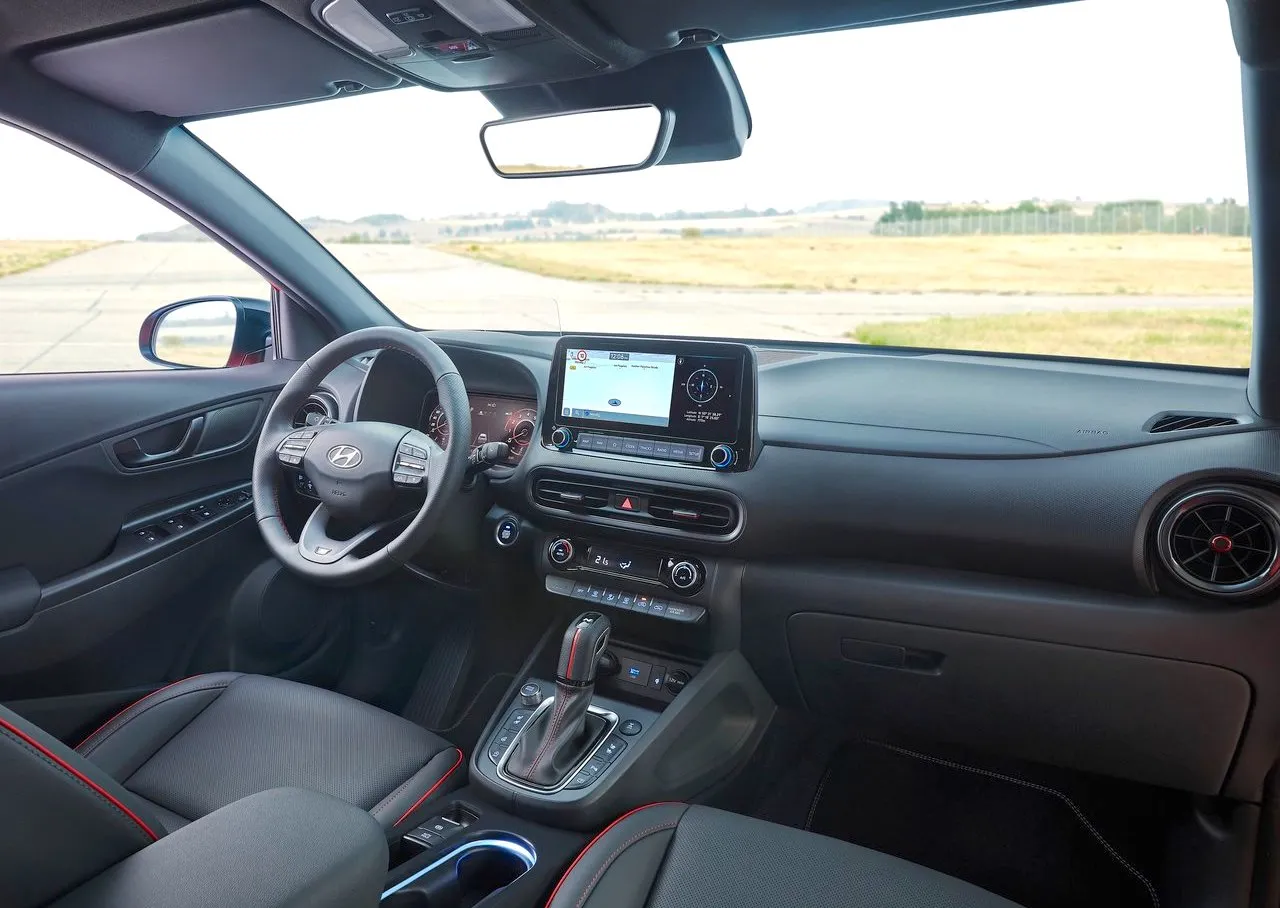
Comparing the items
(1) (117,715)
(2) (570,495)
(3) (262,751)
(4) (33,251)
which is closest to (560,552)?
(2) (570,495)

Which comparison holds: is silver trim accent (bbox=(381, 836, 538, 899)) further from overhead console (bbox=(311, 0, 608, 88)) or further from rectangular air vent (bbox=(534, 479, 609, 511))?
overhead console (bbox=(311, 0, 608, 88))

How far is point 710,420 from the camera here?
7.60 feet

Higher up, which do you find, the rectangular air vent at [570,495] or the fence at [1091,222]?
the fence at [1091,222]

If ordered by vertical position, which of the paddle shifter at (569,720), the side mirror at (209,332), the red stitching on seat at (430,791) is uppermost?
the side mirror at (209,332)

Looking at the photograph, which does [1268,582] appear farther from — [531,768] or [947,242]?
[531,768]

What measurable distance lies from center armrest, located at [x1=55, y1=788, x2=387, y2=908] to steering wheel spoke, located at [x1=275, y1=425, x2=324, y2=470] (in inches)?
52.5

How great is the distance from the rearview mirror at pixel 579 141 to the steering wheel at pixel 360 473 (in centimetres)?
64

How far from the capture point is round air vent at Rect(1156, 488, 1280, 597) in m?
1.78

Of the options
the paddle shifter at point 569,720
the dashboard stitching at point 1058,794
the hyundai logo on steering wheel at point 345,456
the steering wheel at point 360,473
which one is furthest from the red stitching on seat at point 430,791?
the dashboard stitching at point 1058,794

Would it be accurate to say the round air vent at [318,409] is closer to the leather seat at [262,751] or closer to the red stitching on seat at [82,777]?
the leather seat at [262,751]

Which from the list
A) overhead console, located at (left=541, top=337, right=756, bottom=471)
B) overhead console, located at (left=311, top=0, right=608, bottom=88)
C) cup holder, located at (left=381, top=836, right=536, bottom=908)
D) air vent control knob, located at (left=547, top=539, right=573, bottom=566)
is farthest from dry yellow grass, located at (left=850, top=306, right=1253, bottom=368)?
cup holder, located at (left=381, top=836, right=536, bottom=908)

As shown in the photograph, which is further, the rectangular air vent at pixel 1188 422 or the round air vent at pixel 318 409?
the round air vent at pixel 318 409

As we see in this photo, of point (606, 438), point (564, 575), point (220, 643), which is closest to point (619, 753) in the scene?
point (564, 575)

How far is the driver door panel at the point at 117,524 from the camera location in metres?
2.36
